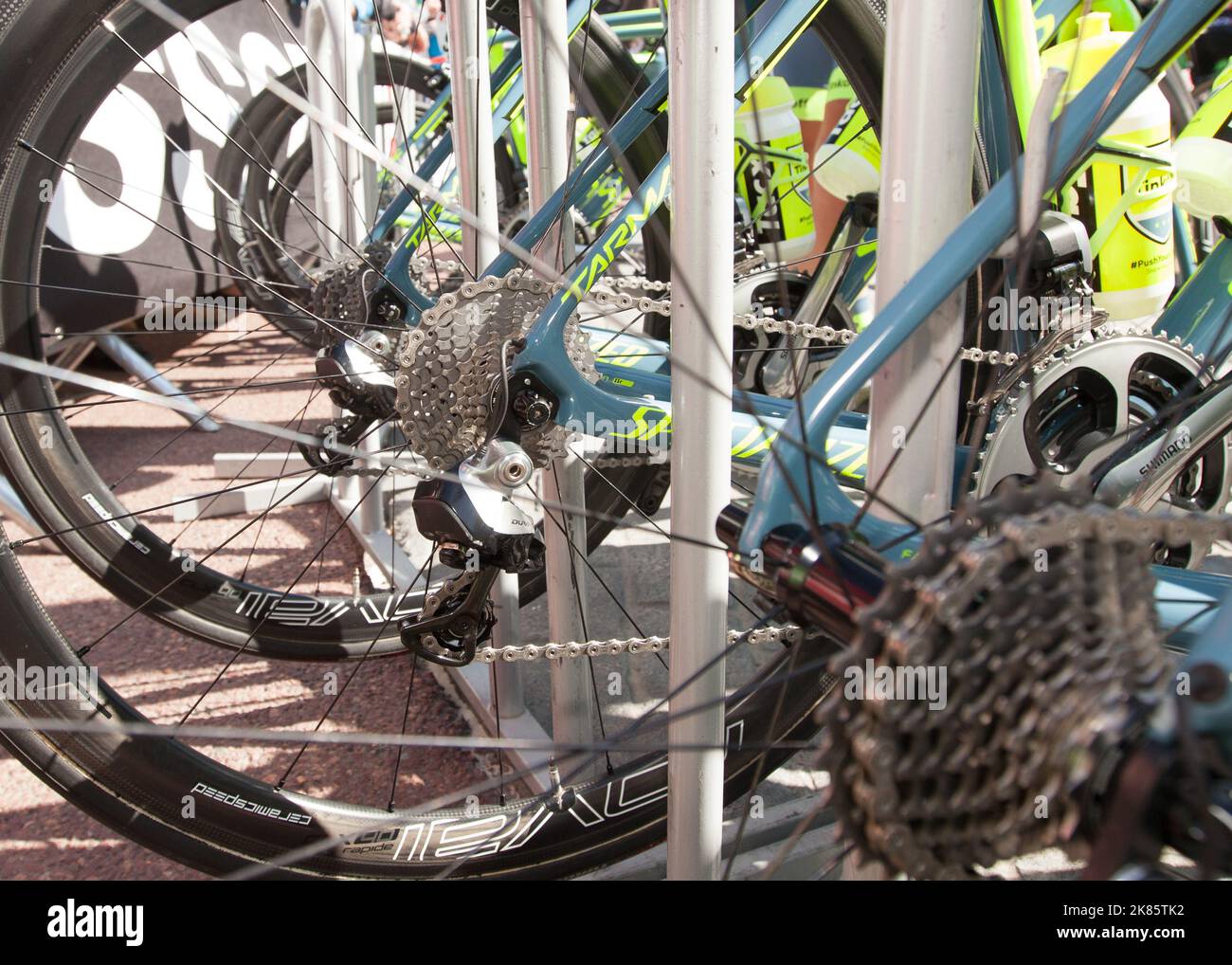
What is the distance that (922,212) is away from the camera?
2.82 feet

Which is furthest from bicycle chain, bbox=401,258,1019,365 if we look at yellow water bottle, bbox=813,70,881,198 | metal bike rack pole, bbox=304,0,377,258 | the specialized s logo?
metal bike rack pole, bbox=304,0,377,258

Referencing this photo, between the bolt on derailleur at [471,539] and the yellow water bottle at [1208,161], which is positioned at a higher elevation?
the yellow water bottle at [1208,161]

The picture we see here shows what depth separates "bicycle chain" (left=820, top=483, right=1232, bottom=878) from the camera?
0.56 metres

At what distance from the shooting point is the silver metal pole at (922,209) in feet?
2.70

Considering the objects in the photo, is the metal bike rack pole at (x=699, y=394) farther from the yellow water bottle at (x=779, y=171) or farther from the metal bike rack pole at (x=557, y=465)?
the yellow water bottle at (x=779, y=171)

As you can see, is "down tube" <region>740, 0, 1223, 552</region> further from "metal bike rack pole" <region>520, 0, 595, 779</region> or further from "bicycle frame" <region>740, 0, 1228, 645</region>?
"metal bike rack pole" <region>520, 0, 595, 779</region>

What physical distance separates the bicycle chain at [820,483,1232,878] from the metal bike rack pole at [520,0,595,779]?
0.54 metres

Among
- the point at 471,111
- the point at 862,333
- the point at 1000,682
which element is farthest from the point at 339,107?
the point at 1000,682

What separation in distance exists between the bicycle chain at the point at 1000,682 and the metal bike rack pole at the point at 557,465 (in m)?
0.54

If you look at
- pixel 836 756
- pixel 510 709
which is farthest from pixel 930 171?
pixel 510 709

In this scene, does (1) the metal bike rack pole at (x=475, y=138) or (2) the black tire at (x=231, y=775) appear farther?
(1) the metal bike rack pole at (x=475, y=138)

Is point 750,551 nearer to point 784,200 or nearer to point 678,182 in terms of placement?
point 678,182

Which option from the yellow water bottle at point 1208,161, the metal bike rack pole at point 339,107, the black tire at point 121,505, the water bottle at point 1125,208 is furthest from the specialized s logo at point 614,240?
the metal bike rack pole at point 339,107
